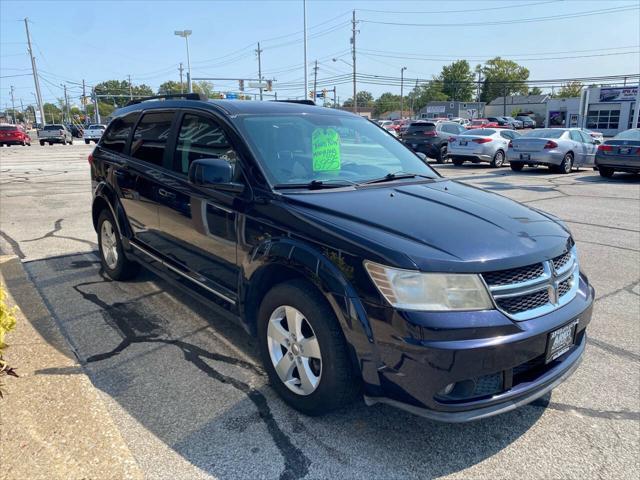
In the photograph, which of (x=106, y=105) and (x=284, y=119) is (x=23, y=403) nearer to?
(x=284, y=119)

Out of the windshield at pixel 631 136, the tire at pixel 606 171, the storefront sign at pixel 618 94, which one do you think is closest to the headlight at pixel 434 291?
the windshield at pixel 631 136

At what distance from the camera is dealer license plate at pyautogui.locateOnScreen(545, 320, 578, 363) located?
8.43ft

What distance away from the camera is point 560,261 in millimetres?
2809

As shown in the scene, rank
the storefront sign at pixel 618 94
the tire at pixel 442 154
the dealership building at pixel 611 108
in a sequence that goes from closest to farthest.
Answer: the tire at pixel 442 154 < the storefront sign at pixel 618 94 < the dealership building at pixel 611 108

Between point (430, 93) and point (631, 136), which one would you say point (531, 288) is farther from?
point (430, 93)

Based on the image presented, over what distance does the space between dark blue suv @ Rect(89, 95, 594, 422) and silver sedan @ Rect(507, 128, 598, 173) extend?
1397cm

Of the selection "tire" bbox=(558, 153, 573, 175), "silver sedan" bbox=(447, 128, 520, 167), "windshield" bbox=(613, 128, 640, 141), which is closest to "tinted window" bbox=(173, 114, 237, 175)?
"windshield" bbox=(613, 128, 640, 141)

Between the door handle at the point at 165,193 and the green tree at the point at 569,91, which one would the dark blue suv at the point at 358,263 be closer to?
the door handle at the point at 165,193

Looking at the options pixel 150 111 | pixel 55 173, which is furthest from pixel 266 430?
pixel 55 173

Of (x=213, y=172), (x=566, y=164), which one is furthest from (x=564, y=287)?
(x=566, y=164)

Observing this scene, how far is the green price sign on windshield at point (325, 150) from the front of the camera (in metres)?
3.55

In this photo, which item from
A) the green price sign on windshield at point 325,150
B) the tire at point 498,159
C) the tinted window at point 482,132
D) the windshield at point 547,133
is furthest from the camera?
the tinted window at point 482,132

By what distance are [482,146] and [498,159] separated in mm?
972

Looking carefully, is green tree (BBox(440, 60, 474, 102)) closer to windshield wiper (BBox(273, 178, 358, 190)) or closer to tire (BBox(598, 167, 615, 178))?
tire (BBox(598, 167, 615, 178))
